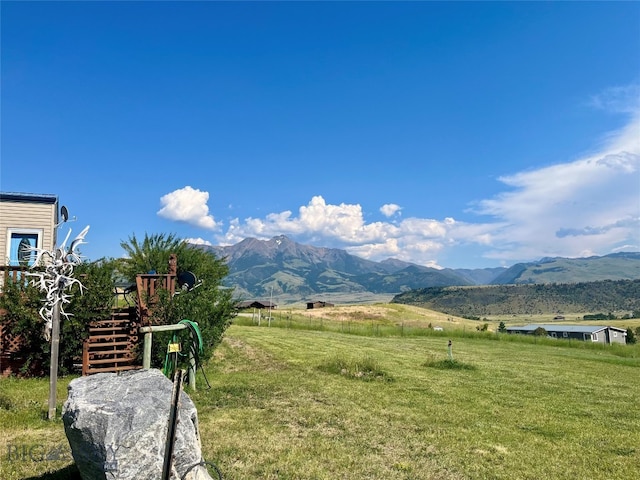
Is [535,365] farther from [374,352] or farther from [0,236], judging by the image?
[0,236]

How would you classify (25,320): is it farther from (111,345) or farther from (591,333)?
(591,333)

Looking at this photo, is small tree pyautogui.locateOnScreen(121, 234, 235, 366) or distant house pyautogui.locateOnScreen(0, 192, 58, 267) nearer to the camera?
small tree pyautogui.locateOnScreen(121, 234, 235, 366)

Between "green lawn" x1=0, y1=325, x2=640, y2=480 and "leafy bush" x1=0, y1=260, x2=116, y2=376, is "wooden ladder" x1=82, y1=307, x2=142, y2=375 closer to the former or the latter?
"leafy bush" x1=0, y1=260, x2=116, y2=376

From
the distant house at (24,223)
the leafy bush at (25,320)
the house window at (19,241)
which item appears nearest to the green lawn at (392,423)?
the leafy bush at (25,320)

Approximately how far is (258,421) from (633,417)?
9.73 metres

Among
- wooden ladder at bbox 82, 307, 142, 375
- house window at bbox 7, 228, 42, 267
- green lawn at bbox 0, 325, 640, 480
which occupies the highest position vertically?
house window at bbox 7, 228, 42, 267

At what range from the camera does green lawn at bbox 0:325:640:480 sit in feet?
23.8

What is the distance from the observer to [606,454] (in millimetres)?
8312

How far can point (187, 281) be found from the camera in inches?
570

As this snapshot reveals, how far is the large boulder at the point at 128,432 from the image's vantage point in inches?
184

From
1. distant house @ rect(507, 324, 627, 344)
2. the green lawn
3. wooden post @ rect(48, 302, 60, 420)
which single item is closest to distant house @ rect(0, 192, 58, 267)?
the green lawn

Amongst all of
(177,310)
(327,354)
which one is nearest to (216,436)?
(177,310)

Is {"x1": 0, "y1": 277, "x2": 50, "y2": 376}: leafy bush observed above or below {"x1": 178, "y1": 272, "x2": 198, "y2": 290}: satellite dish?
below

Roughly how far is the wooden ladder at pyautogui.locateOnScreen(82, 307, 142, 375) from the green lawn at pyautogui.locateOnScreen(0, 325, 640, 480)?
144 centimetres
